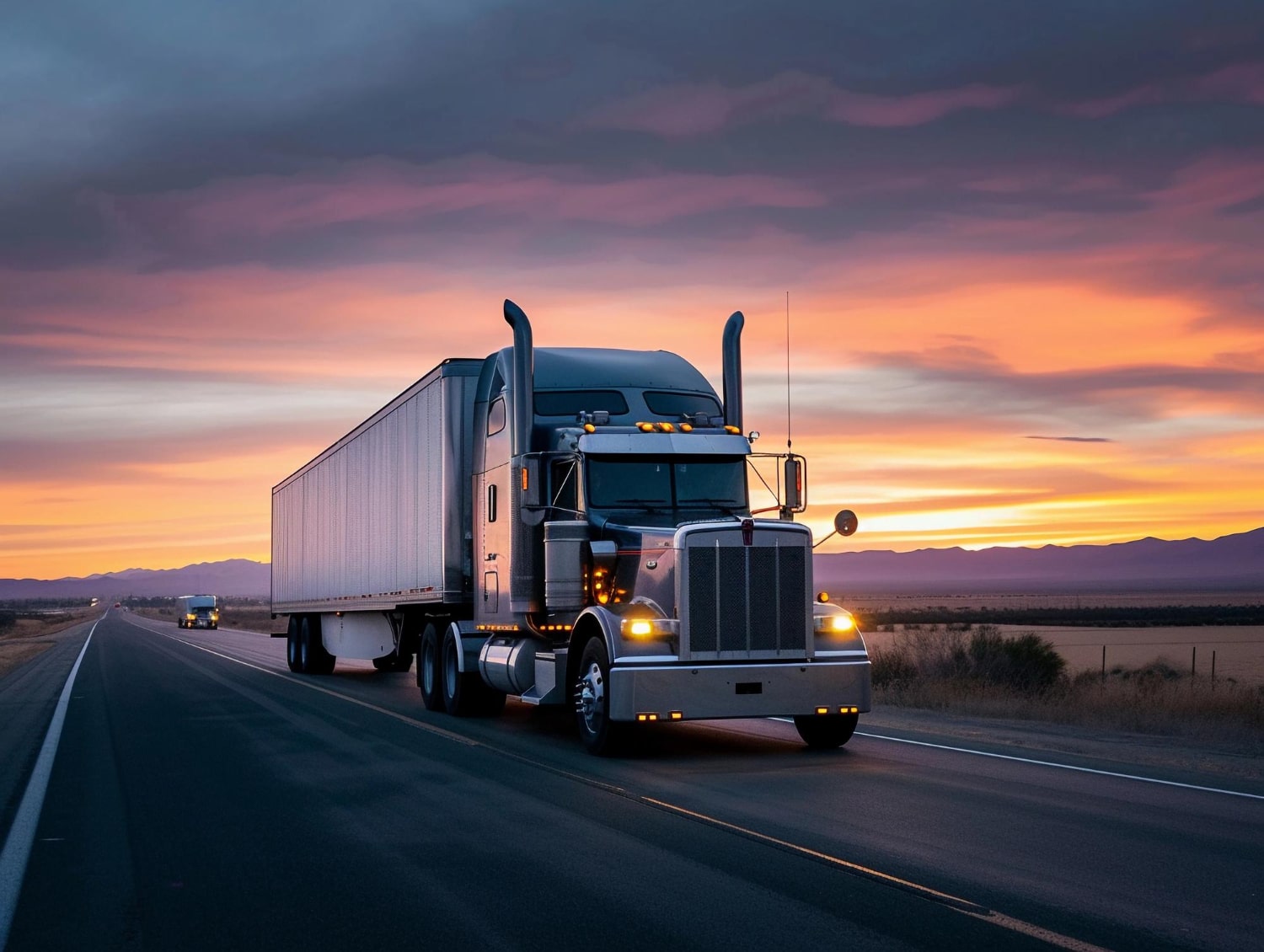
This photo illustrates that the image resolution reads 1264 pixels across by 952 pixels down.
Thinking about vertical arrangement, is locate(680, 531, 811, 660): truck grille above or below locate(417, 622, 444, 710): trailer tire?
above

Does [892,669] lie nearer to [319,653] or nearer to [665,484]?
[665,484]

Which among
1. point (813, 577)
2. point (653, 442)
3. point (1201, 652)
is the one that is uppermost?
point (653, 442)

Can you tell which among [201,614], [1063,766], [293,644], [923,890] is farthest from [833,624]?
[201,614]

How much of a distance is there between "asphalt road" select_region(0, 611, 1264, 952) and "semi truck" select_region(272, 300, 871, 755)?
0.78m

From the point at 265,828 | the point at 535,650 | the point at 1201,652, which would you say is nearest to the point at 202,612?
the point at 1201,652

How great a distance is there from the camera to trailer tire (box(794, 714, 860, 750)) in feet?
49.0

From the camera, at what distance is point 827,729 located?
15078mm

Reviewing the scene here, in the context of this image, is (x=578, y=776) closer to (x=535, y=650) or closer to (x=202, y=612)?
(x=535, y=650)

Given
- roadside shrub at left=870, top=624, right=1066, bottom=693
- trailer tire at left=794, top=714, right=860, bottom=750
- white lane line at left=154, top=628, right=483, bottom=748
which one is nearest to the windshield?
trailer tire at left=794, top=714, right=860, bottom=750

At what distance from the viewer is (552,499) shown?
54.1 ft

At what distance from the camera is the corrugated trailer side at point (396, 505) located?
19.8 metres

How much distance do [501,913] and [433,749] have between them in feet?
26.8

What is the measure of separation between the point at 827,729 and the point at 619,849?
20.8 ft

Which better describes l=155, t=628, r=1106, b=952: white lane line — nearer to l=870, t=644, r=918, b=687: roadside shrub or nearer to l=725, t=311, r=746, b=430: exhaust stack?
l=725, t=311, r=746, b=430: exhaust stack
